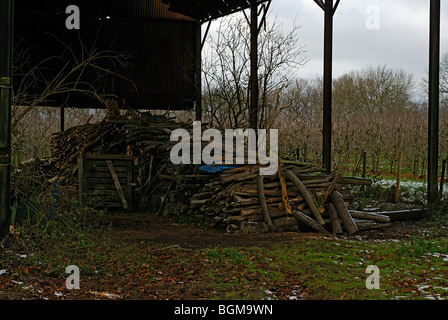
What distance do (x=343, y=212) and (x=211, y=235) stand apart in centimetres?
288

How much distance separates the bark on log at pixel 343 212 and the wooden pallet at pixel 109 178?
6.01 m

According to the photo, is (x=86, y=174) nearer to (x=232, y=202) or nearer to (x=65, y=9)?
(x=232, y=202)

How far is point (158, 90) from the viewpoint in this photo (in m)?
21.4

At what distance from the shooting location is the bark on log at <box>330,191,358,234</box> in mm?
10562

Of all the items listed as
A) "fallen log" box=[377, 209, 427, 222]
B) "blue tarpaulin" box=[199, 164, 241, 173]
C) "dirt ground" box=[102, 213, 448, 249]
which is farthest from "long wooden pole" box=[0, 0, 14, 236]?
"fallen log" box=[377, 209, 427, 222]

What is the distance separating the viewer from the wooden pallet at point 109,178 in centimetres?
A: 1416

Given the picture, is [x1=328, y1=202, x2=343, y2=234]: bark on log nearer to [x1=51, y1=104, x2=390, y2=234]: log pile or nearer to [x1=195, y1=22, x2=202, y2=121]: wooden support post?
[x1=51, y1=104, x2=390, y2=234]: log pile

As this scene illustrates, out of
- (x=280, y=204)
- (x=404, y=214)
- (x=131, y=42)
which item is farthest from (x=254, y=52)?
(x=404, y=214)

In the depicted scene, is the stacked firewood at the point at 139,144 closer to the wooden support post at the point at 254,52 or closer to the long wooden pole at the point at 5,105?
the wooden support post at the point at 254,52

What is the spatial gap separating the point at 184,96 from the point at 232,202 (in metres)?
11.7

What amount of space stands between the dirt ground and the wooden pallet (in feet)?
6.58

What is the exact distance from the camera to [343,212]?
10.8 meters

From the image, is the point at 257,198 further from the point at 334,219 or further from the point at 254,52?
the point at 254,52
